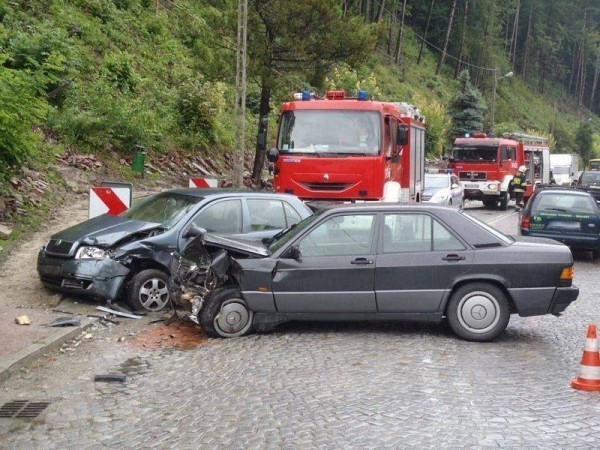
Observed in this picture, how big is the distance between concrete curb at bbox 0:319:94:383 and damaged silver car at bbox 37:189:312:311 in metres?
0.79

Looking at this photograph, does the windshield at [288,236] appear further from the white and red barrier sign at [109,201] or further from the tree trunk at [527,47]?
the tree trunk at [527,47]

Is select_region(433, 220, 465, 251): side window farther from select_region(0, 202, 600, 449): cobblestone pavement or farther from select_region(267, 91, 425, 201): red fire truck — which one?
select_region(267, 91, 425, 201): red fire truck

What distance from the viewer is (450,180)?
26469mm

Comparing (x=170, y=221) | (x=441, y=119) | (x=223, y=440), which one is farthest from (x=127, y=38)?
(x=441, y=119)

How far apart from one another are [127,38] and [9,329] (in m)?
24.1

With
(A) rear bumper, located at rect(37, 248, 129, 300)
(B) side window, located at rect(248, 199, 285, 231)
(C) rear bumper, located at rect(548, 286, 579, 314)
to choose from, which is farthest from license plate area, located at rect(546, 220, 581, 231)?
(A) rear bumper, located at rect(37, 248, 129, 300)

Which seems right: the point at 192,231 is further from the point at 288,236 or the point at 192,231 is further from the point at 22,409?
the point at 22,409

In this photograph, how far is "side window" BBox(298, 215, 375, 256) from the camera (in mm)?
8914

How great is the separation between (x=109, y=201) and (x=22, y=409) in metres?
6.46

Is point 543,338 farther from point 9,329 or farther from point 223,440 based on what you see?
point 9,329

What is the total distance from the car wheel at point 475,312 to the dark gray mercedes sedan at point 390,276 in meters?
0.01

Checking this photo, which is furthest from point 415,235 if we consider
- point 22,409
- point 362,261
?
point 22,409

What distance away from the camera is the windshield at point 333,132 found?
14.7 m

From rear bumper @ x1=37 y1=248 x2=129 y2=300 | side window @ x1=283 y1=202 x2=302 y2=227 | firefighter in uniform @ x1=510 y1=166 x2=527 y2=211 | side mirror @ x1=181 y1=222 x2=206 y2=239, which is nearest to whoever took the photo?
side mirror @ x1=181 y1=222 x2=206 y2=239
